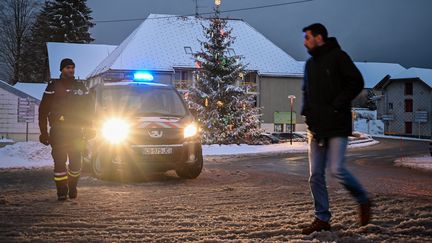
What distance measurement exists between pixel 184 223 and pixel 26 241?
157cm

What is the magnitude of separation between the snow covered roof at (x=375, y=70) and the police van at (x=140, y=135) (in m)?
Result: 82.9

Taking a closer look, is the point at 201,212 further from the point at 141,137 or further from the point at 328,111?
the point at 141,137

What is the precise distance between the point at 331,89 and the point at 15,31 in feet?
203

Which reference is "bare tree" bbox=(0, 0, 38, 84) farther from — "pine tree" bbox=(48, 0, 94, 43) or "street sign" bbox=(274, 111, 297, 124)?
"street sign" bbox=(274, 111, 297, 124)

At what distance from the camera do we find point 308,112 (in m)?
4.99

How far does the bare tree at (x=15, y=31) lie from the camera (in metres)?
60.0

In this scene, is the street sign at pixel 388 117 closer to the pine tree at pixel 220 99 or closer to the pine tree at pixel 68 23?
the pine tree at pixel 220 99

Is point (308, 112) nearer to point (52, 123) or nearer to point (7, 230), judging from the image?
point (7, 230)

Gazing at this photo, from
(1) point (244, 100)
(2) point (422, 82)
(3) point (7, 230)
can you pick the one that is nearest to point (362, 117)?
(2) point (422, 82)

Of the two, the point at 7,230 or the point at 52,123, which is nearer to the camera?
the point at 7,230

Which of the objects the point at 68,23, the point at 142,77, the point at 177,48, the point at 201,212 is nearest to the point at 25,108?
the point at 142,77

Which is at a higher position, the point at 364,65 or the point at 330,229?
the point at 364,65

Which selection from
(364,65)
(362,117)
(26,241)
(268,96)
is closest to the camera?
(26,241)

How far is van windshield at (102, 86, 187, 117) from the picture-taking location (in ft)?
33.7
